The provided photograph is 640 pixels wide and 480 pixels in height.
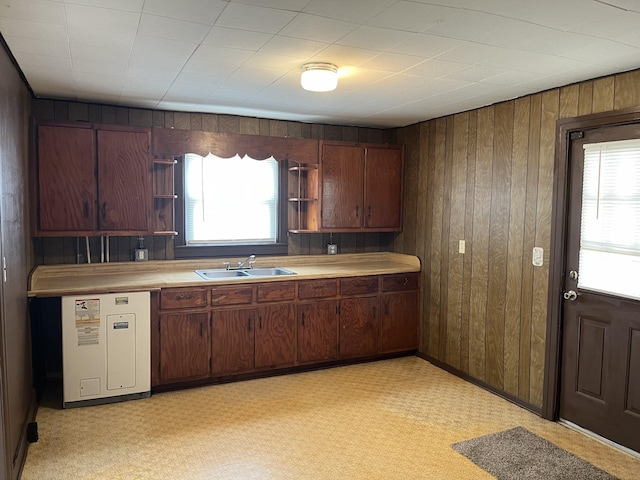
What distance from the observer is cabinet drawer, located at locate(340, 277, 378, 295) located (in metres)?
4.43

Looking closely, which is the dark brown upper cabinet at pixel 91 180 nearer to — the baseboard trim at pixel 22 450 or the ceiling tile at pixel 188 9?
the baseboard trim at pixel 22 450

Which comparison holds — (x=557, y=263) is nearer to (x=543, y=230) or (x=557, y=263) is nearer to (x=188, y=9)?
(x=543, y=230)

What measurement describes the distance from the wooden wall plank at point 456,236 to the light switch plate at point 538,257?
0.80 metres

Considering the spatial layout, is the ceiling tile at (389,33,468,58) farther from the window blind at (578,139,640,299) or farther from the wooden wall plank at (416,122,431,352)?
the wooden wall plank at (416,122,431,352)

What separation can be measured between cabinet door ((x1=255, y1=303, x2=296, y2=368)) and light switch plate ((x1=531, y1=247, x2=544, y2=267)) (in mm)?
1998

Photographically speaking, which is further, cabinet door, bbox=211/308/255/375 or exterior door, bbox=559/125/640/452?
cabinet door, bbox=211/308/255/375

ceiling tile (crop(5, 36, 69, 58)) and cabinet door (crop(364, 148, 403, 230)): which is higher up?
ceiling tile (crop(5, 36, 69, 58))

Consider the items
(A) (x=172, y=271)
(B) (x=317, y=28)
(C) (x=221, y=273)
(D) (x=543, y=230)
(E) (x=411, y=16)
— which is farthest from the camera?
(C) (x=221, y=273)

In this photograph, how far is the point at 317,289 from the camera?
4.31 meters

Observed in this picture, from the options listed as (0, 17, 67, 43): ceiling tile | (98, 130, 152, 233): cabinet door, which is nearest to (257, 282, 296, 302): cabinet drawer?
(98, 130, 152, 233): cabinet door

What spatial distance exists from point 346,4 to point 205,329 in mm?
2787

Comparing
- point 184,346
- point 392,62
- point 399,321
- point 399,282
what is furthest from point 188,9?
point 399,321

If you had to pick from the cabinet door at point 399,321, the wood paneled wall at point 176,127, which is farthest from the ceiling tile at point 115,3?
the cabinet door at point 399,321

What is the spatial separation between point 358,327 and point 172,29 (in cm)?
310
